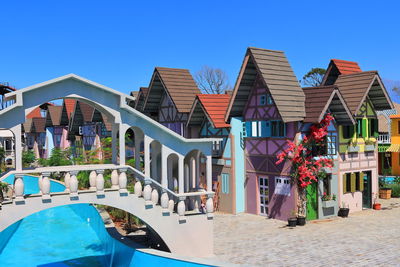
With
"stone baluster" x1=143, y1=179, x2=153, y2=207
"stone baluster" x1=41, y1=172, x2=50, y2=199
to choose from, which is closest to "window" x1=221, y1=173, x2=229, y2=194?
"stone baluster" x1=143, y1=179, x2=153, y2=207

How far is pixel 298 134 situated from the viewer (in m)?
22.2

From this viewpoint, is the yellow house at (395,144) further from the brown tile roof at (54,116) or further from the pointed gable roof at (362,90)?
the brown tile roof at (54,116)

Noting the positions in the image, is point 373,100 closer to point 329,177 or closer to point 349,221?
point 329,177

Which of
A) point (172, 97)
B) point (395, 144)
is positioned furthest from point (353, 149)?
point (395, 144)

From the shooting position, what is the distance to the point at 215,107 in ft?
85.6

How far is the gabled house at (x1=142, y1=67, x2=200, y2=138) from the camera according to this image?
1118 inches

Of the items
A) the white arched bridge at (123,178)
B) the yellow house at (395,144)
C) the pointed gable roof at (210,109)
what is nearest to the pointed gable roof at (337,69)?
the pointed gable roof at (210,109)

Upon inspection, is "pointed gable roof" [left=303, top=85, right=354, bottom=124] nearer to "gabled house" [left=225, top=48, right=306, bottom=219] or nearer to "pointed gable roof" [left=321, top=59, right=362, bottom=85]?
"gabled house" [left=225, top=48, right=306, bottom=219]

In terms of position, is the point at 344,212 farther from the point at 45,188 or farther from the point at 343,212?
the point at 45,188

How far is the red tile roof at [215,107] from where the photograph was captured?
25209 millimetres

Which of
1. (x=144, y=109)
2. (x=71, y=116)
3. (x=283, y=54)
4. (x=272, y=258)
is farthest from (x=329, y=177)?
(x=71, y=116)

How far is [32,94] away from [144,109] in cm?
1826

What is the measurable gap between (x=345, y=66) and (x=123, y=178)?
18188 mm

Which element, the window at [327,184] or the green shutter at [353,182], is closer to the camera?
the window at [327,184]
